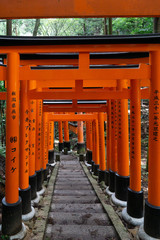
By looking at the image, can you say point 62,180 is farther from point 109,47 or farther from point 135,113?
point 109,47

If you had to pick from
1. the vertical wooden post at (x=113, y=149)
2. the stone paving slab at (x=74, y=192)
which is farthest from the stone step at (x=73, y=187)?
the vertical wooden post at (x=113, y=149)

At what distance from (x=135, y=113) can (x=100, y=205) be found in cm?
266

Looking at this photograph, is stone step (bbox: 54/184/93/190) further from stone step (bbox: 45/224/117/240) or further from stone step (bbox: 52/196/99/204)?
stone step (bbox: 45/224/117/240)

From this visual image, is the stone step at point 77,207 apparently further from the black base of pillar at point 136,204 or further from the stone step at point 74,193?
the stone step at point 74,193

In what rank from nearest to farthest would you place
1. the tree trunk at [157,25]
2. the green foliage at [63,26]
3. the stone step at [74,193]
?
the tree trunk at [157,25] → the stone step at [74,193] → the green foliage at [63,26]

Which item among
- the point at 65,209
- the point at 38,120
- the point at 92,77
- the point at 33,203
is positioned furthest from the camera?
the point at 38,120

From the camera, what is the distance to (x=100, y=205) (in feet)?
15.2

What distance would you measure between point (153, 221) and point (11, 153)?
2.97 meters

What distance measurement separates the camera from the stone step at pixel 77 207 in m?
4.38

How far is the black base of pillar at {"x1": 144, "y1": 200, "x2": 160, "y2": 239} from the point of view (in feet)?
10.4

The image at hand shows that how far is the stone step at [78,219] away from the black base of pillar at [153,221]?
0.87m
